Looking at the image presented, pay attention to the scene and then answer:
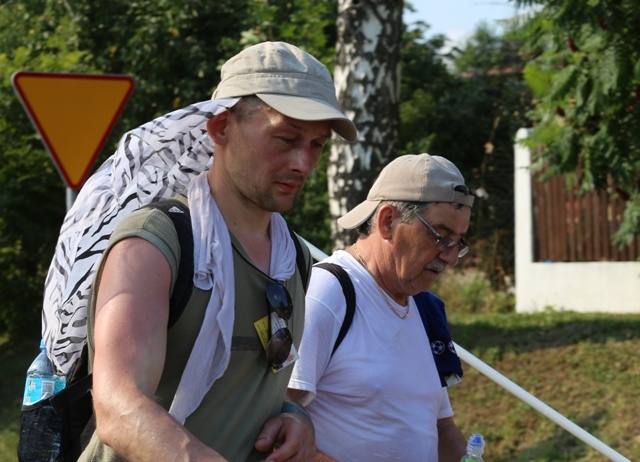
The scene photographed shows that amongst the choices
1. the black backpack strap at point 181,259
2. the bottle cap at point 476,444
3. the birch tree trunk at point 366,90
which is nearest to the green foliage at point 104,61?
the birch tree trunk at point 366,90

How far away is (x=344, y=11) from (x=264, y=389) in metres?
4.89

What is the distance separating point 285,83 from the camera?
235 centimetres

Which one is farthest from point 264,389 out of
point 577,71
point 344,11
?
point 577,71

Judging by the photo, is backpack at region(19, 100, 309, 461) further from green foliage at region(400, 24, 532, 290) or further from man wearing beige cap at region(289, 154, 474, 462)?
green foliage at region(400, 24, 532, 290)

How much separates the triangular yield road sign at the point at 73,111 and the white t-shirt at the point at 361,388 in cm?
339

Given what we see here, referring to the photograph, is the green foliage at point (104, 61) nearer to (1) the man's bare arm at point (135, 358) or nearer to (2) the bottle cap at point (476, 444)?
(2) the bottle cap at point (476, 444)

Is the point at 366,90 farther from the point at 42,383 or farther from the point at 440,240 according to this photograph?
the point at 42,383

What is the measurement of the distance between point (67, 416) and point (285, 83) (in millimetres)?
867

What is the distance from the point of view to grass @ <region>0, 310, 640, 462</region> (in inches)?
282

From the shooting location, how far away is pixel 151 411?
1907 millimetres

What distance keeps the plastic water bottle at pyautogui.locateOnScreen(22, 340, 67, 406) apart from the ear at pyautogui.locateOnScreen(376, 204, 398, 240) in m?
1.46

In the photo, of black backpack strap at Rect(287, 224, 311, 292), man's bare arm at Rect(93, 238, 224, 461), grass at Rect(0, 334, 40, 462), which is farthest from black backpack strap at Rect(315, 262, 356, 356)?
grass at Rect(0, 334, 40, 462)

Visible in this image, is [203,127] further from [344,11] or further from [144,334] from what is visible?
[344,11]

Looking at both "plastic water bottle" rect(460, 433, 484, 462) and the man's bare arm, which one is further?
"plastic water bottle" rect(460, 433, 484, 462)
